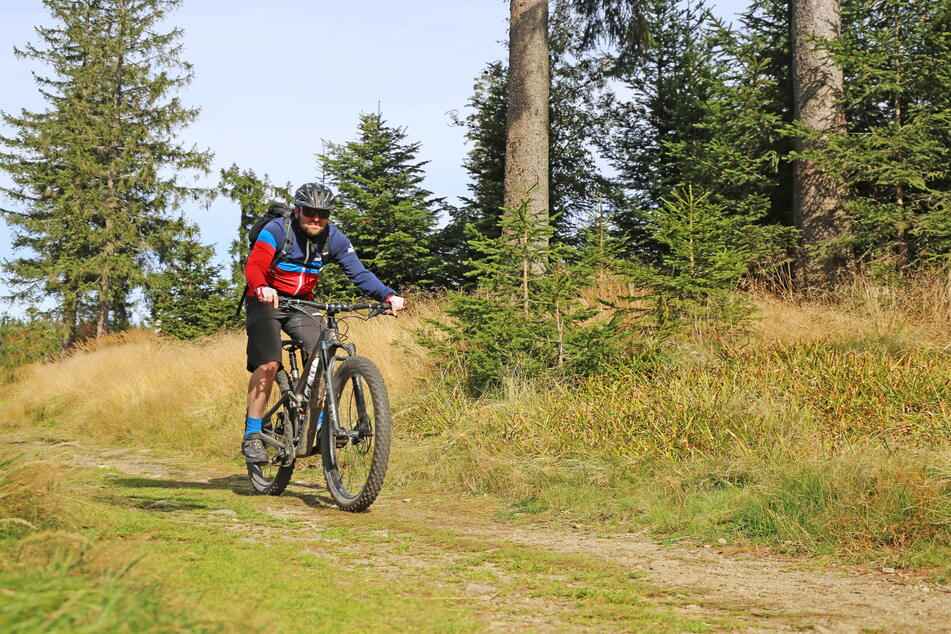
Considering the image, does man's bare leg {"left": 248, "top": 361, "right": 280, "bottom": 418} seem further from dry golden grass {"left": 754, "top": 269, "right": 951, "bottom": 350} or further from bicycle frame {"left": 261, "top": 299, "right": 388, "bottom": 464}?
dry golden grass {"left": 754, "top": 269, "right": 951, "bottom": 350}

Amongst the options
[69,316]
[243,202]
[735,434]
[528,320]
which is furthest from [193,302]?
[735,434]

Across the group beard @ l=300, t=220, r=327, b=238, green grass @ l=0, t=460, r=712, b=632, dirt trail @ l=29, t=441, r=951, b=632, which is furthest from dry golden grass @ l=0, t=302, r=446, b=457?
green grass @ l=0, t=460, r=712, b=632

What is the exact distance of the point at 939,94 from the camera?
11.9 meters

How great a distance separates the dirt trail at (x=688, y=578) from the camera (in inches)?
138

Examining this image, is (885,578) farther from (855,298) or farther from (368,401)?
(855,298)

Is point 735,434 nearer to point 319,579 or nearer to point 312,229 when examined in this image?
point 312,229

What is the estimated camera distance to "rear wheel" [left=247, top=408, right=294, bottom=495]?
6.80m

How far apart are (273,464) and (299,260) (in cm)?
168

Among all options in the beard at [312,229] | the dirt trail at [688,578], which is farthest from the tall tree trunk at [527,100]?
the dirt trail at [688,578]

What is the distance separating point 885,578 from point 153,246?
114ft

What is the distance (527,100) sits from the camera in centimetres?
1372

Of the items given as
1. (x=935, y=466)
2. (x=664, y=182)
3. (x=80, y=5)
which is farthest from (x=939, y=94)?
(x=80, y=5)

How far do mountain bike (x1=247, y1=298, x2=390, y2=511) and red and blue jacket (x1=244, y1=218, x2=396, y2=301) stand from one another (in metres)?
0.21

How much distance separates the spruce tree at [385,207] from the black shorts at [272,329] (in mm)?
11505
